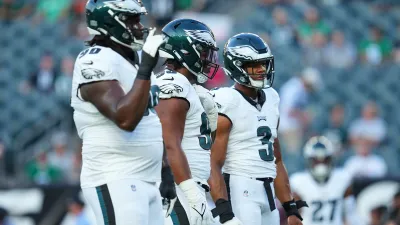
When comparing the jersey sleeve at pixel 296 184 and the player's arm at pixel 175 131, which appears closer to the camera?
the player's arm at pixel 175 131

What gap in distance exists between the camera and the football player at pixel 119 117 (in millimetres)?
4562

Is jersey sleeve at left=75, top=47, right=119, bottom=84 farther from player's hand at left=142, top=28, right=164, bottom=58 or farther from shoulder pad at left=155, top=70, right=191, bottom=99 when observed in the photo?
shoulder pad at left=155, top=70, right=191, bottom=99

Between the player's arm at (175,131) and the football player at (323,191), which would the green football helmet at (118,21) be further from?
the football player at (323,191)

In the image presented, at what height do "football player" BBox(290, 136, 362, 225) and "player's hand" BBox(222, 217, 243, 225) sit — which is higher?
"player's hand" BBox(222, 217, 243, 225)

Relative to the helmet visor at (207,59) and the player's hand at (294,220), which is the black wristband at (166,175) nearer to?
the helmet visor at (207,59)

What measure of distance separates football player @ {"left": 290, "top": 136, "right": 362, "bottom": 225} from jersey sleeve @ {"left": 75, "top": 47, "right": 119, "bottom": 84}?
4424 millimetres

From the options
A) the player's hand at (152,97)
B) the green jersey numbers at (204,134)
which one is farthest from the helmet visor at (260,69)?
the player's hand at (152,97)

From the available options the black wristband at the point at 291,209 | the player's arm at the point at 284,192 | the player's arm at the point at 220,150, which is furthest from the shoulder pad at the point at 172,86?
the black wristband at the point at 291,209

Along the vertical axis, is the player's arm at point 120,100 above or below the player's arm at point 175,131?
above

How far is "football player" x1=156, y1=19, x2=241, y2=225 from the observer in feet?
17.4

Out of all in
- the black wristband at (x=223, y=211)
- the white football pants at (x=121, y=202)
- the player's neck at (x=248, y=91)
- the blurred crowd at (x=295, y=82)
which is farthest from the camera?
the blurred crowd at (x=295, y=82)

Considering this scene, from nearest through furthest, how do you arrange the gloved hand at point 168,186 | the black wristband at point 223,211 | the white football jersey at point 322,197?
the gloved hand at point 168,186 → the black wristband at point 223,211 → the white football jersey at point 322,197

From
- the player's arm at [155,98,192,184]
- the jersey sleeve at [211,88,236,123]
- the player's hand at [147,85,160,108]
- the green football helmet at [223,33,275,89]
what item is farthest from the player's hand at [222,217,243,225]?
the player's hand at [147,85,160,108]

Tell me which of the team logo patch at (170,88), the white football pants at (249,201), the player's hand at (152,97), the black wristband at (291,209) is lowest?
the black wristband at (291,209)
